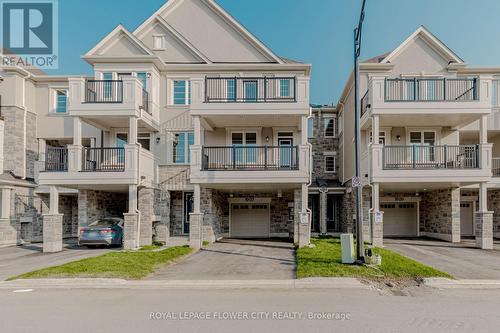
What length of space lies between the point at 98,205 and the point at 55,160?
11.4ft

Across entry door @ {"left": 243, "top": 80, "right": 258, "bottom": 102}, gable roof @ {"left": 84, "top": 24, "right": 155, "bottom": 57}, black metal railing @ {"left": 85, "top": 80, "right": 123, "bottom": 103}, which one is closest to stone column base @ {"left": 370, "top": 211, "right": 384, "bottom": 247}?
entry door @ {"left": 243, "top": 80, "right": 258, "bottom": 102}

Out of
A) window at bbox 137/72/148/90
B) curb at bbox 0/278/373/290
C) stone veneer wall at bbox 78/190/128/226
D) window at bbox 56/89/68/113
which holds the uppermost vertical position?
window at bbox 137/72/148/90

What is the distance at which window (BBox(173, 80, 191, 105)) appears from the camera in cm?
2078

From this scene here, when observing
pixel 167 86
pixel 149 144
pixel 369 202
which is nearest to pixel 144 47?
pixel 167 86

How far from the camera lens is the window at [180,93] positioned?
20781mm

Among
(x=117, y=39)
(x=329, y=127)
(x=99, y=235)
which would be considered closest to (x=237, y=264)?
(x=99, y=235)

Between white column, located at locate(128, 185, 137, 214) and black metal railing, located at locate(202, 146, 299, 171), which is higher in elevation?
black metal railing, located at locate(202, 146, 299, 171)

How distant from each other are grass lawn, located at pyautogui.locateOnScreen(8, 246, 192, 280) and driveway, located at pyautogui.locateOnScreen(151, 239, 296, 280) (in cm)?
55

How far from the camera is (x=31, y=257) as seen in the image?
48.9ft

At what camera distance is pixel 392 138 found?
20734 mm

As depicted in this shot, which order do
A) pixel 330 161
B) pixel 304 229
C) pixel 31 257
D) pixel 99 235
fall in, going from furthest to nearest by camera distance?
1. pixel 330 161
2. pixel 99 235
3. pixel 304 229
4. pixel 31 257

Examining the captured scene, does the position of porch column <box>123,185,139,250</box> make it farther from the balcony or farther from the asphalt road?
the asphalt road

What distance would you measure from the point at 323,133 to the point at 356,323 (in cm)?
2117

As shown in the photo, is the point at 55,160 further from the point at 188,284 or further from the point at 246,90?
the point at 188,284
